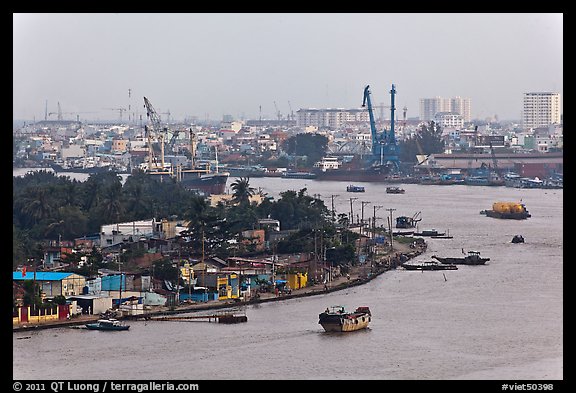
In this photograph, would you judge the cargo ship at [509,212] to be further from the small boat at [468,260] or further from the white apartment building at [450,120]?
the white apartment building at [450,120]

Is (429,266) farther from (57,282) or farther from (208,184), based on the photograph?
(208,184)

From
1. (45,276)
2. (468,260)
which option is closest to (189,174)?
(468,260)

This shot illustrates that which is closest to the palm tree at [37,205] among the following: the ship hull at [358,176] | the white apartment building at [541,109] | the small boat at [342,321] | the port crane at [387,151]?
the small boat at [342,321]

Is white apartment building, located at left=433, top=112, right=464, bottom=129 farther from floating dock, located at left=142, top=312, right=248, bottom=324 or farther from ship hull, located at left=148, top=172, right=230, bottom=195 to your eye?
floating dock, located at left=142, top=312, right=248, bottom=324

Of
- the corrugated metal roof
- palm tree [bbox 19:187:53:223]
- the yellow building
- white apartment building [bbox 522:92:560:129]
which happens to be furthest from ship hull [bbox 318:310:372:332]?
white apartment building [bbox 522:92:560:129]
